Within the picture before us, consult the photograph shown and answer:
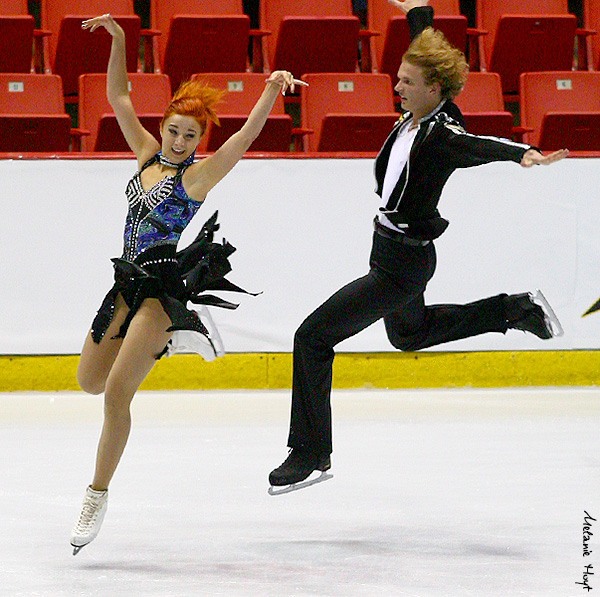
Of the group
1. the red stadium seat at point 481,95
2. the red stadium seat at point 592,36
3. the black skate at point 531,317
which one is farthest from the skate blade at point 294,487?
the red stadium seat at point 592,36

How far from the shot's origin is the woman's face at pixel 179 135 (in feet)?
12.2

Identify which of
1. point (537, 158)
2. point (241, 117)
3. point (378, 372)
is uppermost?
point (241, 117)

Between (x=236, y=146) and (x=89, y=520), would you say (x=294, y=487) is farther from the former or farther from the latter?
(x=236, y=146)

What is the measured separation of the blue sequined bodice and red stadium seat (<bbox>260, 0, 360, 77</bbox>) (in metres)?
4.54

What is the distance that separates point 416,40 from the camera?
3.87 meters

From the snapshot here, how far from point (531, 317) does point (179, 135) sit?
1518mm

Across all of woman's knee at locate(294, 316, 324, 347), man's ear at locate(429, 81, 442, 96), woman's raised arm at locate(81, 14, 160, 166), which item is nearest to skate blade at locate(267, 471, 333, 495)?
woman's knee at locate(294, 316, 324, 347)

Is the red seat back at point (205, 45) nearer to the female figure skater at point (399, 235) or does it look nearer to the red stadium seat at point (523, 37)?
the red stadium seat at point (523, 37)

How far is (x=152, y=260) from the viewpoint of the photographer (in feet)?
12.2

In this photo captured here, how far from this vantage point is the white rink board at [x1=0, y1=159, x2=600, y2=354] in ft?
21.9

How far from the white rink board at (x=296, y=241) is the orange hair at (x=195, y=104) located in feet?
9.69

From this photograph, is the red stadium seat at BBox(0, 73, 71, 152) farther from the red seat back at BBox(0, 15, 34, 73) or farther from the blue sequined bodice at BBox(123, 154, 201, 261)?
the blue sequined bodice at BBox(123, 154, 201, 261)

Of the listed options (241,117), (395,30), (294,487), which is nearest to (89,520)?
(294,487)

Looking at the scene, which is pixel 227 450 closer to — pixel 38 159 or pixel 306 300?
pixel 306 300
